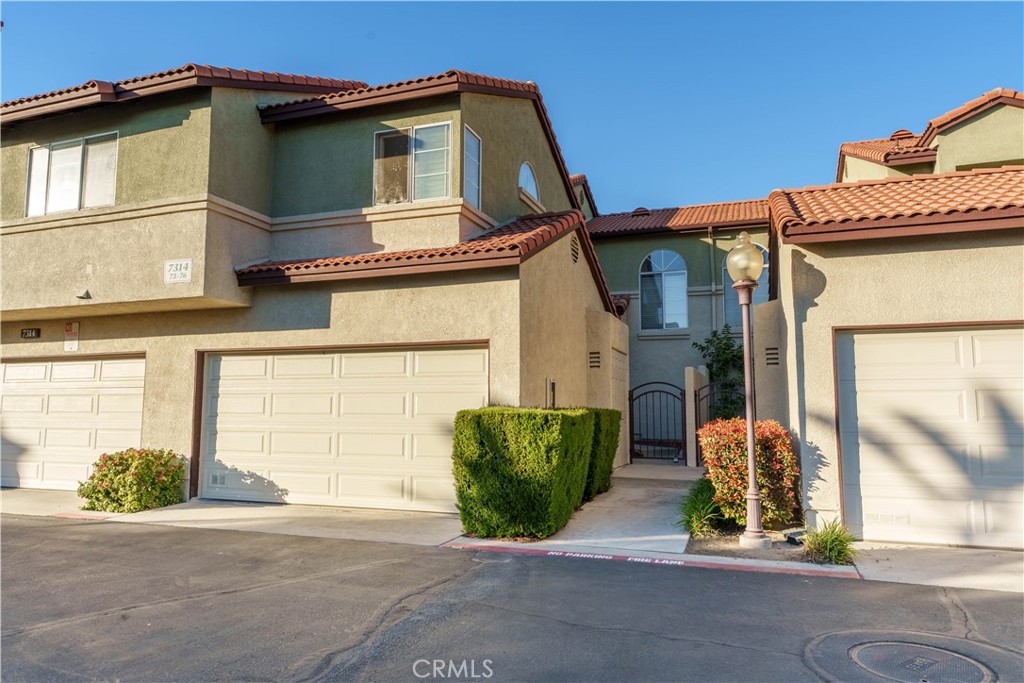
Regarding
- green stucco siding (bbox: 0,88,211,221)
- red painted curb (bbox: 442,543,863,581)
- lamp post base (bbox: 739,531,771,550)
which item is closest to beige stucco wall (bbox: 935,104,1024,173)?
lamp post base (bbox: 739,531,771,550)

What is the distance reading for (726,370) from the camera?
17.2 metres

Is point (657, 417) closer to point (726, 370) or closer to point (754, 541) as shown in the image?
point (726, 370)

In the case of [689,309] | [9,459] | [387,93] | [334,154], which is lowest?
[9,459]

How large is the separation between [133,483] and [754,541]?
899 centimetres

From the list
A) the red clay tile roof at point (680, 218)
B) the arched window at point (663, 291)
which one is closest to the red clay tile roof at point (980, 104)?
the red clay tile roof at point (680, 218)

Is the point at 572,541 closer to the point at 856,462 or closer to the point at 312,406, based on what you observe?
the point at 856,462

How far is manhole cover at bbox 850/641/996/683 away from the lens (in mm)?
3926

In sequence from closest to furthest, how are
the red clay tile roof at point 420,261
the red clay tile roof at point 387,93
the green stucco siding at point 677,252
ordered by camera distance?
the red clay tile roof at point 420,261
the red clay tile roof at point 387,93
the green stucco siding at point 677,252

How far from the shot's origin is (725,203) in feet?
68.5

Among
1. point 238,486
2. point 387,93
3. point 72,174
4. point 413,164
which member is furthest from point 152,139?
point 238,486

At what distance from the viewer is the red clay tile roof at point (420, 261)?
878 cm

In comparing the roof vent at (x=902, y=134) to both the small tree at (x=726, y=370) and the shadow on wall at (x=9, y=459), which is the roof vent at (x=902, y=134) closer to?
the small tree at (x=726, y=370)

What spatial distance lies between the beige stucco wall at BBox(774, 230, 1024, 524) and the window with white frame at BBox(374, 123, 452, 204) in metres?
5.76

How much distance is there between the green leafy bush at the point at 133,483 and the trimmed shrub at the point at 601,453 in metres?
6.73
